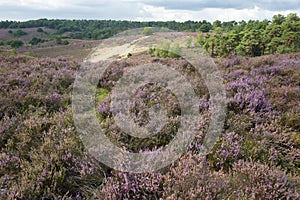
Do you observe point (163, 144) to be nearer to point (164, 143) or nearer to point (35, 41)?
point (164, 143)

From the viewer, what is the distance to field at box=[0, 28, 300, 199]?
7.38 ft

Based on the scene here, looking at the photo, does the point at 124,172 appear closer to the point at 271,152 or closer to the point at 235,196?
the point at 235,196

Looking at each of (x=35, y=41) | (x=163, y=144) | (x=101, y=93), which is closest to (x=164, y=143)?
(x=163, y=144)

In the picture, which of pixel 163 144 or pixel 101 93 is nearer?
pixel 163 144

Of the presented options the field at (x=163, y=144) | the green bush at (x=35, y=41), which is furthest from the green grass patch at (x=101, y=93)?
the green bush at (x=35, y=41)

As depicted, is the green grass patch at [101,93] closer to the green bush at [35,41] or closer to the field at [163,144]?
the field at [163,144]

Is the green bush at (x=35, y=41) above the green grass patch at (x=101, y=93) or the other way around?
above

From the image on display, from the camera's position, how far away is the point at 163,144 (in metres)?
3.22

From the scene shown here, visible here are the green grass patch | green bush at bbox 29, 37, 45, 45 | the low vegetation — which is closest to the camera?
the low vegetation

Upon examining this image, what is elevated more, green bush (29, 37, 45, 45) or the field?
green bush (29, 37, 45, 45)

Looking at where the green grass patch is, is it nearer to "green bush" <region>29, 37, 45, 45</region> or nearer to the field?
the field

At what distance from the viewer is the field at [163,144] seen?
225 centimetres

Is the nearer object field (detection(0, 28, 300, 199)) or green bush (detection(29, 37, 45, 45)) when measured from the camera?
field (detection(0, 28, 300, 199))

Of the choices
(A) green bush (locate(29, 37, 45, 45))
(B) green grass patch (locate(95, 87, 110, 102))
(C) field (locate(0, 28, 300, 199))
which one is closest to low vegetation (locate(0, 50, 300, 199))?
(C) field (locate(0, 28, 300, 199))
